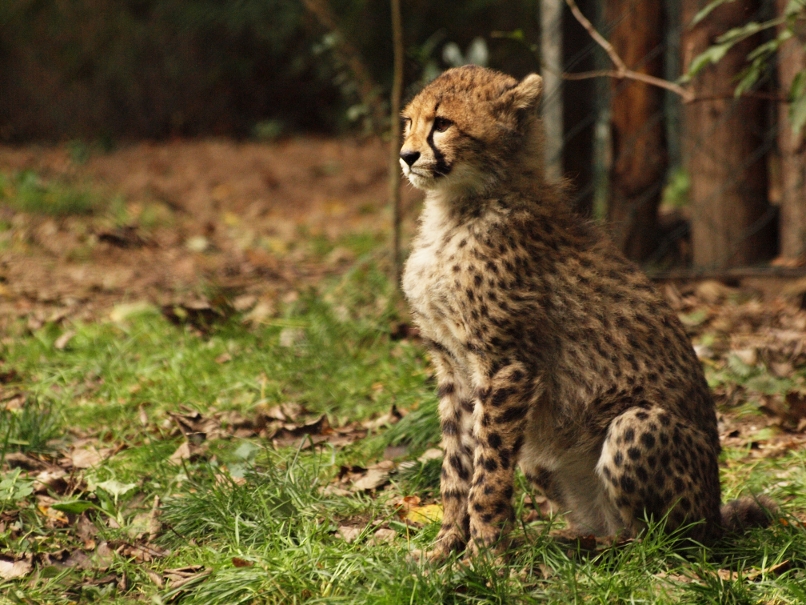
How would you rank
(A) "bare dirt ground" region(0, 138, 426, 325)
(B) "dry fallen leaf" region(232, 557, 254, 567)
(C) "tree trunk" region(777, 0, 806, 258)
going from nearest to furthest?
(B) "dry fallen leaf" region(232, 557, 254, 567) < (C) "tree trunk" region(777, 0, 806, 258) < (A) "bare dirt ground" region(0, 138, 426, 325)

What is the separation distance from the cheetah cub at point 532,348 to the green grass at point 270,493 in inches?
6.4

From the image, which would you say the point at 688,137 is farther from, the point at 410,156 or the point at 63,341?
the point at 63,341

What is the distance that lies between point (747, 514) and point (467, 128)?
1.58 metres

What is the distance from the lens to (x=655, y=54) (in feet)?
18.1

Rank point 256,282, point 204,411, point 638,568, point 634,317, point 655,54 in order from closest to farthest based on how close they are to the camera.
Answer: point 638,568 → point 634,317 → point 204,411 → point 655,54 → point 256,282

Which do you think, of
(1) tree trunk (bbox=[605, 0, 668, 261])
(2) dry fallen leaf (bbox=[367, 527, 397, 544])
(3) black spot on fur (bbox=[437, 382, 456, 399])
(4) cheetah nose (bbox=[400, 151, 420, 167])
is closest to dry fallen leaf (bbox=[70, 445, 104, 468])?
(2) dry fallen leaf (bbox=[367, 527, 397, 544])

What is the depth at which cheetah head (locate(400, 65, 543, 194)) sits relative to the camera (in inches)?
128

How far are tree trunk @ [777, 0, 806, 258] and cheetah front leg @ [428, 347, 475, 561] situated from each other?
3.00m

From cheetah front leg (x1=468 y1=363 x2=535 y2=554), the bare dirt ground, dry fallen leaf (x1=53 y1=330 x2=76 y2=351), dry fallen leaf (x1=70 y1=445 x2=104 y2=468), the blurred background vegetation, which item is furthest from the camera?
the blurred background vegetation

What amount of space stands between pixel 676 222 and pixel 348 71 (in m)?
2.27

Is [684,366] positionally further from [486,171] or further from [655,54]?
[655,54]

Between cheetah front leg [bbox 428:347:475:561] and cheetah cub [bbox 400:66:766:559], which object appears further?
cheetah front leg [bbox 428:347:475:561]

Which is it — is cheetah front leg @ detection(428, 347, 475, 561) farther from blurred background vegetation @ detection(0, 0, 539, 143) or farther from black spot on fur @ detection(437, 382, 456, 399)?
blurred background vegetation @ detection(0, 0, 539, 143)

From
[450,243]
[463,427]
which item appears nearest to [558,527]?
[463,427]
